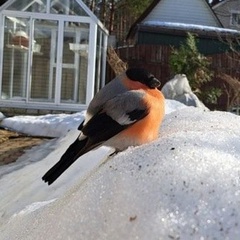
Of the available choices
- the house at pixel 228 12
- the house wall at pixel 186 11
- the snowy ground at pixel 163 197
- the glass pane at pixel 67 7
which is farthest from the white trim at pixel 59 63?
the house at pixel 228 12

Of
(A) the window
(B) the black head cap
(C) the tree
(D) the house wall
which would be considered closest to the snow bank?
(B) the black head cap

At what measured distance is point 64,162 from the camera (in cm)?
178

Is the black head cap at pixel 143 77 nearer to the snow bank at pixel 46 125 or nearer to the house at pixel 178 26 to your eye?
the snow bank at pixel 46 125

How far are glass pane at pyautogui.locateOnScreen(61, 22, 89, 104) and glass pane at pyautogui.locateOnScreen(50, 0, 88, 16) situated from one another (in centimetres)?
25

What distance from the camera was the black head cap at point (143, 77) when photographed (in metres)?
1.83

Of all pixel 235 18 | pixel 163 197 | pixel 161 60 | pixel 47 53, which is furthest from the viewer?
pixel 235 18

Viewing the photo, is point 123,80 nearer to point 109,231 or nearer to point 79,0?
point 109,231

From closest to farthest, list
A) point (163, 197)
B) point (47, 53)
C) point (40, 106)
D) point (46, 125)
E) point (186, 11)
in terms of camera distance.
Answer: point (163, 197)
point (46, 125)
point (40, 106)
point (47, 53)
point (186, 11)

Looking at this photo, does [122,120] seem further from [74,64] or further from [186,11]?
[186,11]

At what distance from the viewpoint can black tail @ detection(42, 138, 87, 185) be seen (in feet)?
5.80

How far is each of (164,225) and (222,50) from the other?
20.1 metres

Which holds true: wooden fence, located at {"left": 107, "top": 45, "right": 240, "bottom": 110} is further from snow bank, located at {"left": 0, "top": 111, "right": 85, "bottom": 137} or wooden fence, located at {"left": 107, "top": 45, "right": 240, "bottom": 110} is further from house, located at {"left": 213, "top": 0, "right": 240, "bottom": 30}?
house, located at {"left": 213, "top": 0, "right": 240, "bottom": 30}

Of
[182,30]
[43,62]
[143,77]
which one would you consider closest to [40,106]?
[43,62]

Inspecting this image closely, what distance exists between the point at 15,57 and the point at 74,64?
1144 mm
